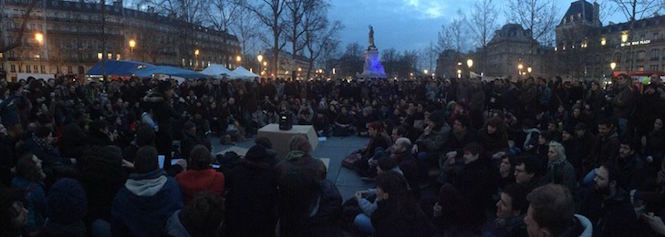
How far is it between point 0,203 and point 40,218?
1.54 m

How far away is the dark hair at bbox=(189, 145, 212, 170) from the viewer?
4.18 m

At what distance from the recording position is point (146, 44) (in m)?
68.1

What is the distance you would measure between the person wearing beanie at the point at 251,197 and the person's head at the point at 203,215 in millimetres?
764

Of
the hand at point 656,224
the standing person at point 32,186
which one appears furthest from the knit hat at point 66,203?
the hand at point 656,224

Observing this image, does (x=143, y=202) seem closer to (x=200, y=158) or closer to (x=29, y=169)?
(x=200, y=158)

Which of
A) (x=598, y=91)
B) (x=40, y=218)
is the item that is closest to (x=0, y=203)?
(x=40, y=218)

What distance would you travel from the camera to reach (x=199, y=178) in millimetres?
4305

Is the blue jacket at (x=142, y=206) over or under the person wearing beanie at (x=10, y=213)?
under

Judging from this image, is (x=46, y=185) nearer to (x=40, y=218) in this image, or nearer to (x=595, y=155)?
(x=40, y=218)

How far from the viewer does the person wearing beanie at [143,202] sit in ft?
12.3

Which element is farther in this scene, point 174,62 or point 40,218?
point 174,62

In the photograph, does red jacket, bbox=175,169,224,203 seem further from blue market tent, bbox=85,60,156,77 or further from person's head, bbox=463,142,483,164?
blue market tent, bbox=85,60,156,77

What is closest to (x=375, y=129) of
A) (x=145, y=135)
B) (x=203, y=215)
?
(x=145, y=135)

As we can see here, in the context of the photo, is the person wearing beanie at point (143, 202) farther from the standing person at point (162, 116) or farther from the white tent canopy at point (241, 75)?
the white tent canopy at point (241, 75)
